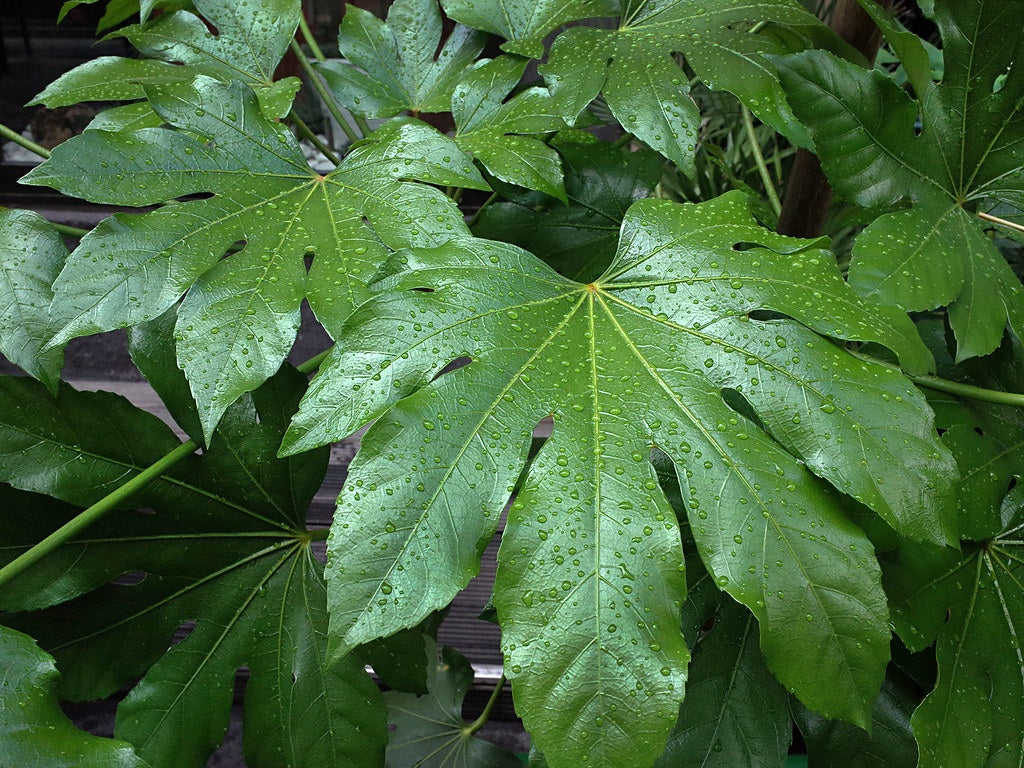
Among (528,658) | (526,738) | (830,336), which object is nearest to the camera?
(528,658)

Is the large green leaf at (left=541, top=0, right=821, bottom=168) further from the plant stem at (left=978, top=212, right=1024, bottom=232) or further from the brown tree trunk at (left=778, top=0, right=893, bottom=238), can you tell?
the plant stem at (left=978, top=212, right=1024, bottom=232)

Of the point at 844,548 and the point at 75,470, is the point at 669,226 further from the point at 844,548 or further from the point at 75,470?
the point at 75,470

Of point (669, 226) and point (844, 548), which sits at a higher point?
point (669, 226)

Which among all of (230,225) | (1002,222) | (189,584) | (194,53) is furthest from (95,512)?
(1002,222)

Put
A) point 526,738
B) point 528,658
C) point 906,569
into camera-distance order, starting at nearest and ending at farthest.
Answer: point 528,658
point 906,569
point 526,738

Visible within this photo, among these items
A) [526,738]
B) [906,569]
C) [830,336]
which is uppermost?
[830,336]

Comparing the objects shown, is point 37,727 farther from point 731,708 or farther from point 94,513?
point 731,708

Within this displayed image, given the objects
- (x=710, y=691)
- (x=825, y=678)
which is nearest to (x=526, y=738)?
(x=710, y=691)
